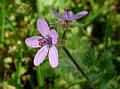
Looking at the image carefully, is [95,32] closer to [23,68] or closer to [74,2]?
[74,2]

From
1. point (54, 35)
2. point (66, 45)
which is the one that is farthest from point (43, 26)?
point (66, 45)

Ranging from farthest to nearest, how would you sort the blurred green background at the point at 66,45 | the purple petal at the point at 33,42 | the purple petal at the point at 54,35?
1. the blurred green background at the point at 66,45
2. the purple petal at the point at 33,42
3. the purple petal at the point at 54,35

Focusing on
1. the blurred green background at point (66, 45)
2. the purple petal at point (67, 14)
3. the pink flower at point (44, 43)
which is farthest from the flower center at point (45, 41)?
the blurred green background at point (66, 45)

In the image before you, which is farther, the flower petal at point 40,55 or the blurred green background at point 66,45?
the blurred green background at point 66,45

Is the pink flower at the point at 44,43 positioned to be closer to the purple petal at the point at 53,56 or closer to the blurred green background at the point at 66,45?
the purple petal at the point at 53,56

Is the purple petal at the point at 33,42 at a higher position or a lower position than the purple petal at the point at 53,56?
higher

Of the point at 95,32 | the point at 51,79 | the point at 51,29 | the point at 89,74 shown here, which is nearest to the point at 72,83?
the point at 51,79
